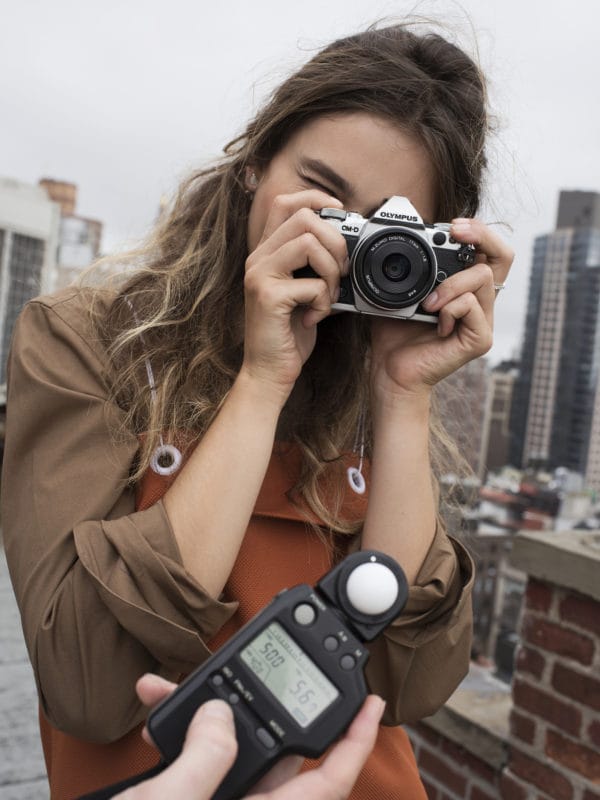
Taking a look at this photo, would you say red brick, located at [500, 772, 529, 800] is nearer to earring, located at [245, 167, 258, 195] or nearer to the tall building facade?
earring, located at [245, 167, 258, 195]

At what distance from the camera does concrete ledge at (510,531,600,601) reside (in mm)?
1455

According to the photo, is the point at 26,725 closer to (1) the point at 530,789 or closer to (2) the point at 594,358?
(1) the point at 530,789

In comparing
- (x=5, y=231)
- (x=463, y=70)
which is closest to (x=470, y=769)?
(x=463, y=70)

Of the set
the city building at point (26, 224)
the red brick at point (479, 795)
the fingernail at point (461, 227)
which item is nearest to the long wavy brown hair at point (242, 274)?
the fingernail at point (461, 227)

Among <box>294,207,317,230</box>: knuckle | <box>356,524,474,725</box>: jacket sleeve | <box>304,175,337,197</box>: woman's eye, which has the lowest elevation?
<box>356,524,474,725</box>: jacket sleeve

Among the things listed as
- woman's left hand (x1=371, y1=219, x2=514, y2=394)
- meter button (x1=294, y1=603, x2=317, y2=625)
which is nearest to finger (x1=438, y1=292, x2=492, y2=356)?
woman's left hand (x1=371, y1=219, x2=514, y2=394)

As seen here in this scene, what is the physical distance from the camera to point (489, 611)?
3656 centimetres

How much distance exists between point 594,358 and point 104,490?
44610 mm

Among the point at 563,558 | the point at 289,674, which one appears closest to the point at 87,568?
the point at 289,674

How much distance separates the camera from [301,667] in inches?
23.6

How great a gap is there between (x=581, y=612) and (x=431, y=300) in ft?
2.74

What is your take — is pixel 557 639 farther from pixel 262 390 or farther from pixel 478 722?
pixel 262 390

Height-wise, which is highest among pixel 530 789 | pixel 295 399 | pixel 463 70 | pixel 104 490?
pixel 463 70

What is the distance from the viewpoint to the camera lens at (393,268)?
3.08 feet
